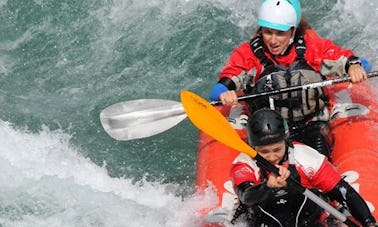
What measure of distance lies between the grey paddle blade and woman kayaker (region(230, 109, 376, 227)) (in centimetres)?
101

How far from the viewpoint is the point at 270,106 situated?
4941 mm

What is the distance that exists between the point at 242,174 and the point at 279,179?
1.13 feet

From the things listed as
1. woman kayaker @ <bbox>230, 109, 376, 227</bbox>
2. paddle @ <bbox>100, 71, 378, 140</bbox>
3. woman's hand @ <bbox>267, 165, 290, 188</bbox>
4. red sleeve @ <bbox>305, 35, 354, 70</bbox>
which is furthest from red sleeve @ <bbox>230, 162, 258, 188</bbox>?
red sleeve @ <bbox>305, 35, 354, 70</bbox>

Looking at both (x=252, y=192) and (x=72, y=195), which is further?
(x=72, y=195)

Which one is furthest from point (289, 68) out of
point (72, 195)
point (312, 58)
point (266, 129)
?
point (72, 195)

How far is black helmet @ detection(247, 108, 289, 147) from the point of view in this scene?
3.83m

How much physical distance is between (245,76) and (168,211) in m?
1.02

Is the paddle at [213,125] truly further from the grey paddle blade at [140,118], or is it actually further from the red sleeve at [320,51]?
the red sleeve at [320,51]

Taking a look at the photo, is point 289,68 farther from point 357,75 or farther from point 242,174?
point 242,174

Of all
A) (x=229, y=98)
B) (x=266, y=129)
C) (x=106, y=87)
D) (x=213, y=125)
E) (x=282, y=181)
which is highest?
(x=266, y=129)

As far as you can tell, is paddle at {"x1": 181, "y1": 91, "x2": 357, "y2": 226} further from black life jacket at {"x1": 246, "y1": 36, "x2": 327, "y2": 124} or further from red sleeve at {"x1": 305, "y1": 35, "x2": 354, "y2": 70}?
red sleeve at {"x1": 305, "y1": 35, "x2": 354, "y2": 70}

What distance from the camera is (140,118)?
16.9 feet

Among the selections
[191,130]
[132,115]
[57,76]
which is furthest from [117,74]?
[132,115]

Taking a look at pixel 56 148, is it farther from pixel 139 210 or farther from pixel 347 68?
pixel 347 68
